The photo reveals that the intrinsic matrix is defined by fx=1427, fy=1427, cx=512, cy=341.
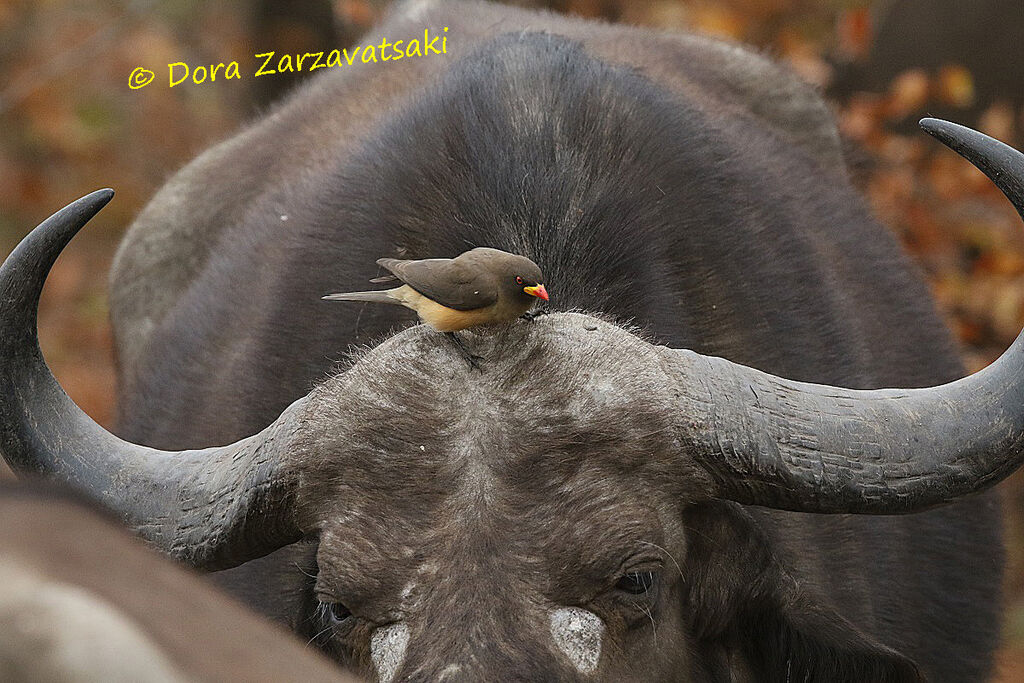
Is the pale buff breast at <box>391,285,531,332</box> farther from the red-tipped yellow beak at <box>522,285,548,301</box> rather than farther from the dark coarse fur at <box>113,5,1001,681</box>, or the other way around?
the dark coarse fur at <box>113,5,1001,681</box>

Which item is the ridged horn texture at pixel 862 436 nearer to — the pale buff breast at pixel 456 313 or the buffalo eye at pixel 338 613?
the pale buff breast at pixel 456 313

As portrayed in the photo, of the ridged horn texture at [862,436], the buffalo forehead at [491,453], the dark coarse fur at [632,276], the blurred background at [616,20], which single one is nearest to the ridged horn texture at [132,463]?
the buffalo forehead at [491,453]

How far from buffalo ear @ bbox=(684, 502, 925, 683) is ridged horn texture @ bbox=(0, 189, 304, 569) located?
3.29ft

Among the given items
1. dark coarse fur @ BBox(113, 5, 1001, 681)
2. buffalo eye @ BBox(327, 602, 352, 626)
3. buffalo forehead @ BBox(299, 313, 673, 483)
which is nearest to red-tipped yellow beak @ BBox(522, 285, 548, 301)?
buffalo forehead @ BBox(299, 313, 673, 483)

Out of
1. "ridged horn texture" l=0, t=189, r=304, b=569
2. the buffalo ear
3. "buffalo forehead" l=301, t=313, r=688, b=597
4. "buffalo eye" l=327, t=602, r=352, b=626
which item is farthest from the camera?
the buffalo ear

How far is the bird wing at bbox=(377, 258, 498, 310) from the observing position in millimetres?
3121

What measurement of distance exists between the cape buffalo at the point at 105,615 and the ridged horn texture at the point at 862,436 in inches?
59.6

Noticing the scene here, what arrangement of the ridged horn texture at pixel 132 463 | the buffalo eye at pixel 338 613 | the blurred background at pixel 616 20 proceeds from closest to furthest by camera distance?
the buffalo eye at pixel 338 613 → the ridged horn texture at pixel 132 463 → the blurred background at pixel 616 20

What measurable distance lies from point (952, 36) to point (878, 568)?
571 cm

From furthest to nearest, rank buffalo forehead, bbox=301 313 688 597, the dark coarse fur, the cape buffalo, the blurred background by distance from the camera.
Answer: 1. the blurred background
2. the dark coarse fur
3. buffalo forehead, bbox=301 313 688 597
4. the cape buffalo

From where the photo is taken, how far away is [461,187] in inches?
157

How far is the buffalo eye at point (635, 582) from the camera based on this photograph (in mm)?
3139

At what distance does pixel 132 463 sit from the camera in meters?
3.46

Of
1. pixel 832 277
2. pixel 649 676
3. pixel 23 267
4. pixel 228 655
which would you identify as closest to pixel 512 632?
pixel 649 676
